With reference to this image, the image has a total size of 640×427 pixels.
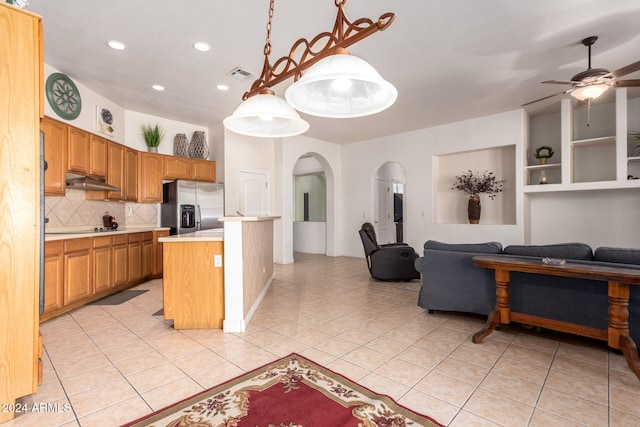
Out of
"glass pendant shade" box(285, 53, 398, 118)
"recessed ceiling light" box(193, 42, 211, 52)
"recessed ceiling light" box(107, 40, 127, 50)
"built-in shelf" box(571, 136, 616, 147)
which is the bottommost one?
"glass pendant shade" box(285, 53, 398, 118)

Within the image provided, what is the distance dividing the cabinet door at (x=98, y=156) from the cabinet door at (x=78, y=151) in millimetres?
56

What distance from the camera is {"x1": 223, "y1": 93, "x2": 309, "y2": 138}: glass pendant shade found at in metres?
1.82

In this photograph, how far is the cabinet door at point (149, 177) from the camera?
523 centimetres

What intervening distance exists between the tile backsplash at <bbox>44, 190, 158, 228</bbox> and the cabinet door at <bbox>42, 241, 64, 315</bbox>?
0.78 meters

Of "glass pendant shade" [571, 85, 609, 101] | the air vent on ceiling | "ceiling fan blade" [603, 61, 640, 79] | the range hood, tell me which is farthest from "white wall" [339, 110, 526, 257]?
the range hood

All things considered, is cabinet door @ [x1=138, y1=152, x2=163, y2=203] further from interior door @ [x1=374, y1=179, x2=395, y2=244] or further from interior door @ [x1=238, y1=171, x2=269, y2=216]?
interior door @ [x1=374, y1=179, x2=395, y2=244]

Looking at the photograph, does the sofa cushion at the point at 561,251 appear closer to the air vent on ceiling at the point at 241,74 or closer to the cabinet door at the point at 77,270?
the air vent on ceiling at the point at 241,74

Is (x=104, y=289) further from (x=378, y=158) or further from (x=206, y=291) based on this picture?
(x=378, y=158)

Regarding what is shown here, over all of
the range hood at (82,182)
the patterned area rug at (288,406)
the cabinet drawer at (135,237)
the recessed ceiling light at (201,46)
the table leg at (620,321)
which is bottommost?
the patterned area rug at (288,406)

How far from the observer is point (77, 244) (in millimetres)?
3604

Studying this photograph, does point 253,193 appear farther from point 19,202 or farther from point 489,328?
point 489,328

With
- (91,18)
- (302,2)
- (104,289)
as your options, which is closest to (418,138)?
(302,2)

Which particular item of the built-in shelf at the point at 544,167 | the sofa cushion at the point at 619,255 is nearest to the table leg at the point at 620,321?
the sofa cushion at the point at 619,255

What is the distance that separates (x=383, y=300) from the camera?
4.02m
